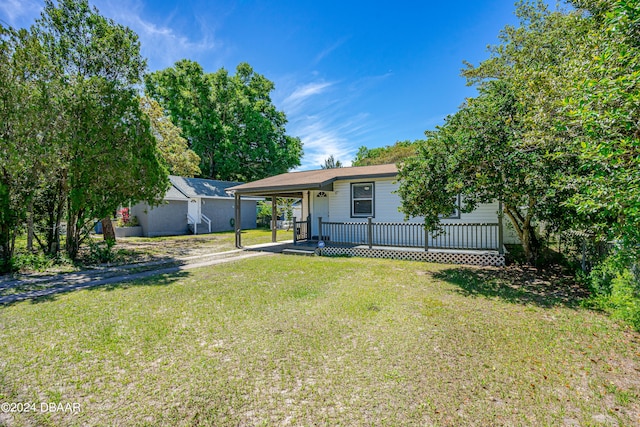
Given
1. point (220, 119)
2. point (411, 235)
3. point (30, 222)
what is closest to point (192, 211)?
point (30, 222)

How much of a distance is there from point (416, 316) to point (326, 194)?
873 centimetres

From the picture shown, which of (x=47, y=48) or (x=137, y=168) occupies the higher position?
(x=47, y=48)

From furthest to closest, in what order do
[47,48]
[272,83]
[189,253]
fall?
1. [272,83]
2. [189,253]
3. [47,48]

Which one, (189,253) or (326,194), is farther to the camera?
(326,194)

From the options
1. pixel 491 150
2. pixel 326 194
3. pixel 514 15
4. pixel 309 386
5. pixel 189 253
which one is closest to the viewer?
pixel 309 386

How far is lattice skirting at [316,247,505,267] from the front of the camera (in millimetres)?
8941

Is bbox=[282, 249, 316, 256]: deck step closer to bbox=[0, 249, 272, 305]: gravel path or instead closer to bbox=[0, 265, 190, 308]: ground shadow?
bbox=[0, 249, 272, 305]: gravel path

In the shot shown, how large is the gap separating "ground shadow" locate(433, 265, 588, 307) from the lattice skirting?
481 millimetres

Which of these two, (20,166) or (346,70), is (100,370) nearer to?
(20,166)

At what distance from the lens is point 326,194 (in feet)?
42.8

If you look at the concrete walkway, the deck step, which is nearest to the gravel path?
the concrete walkway

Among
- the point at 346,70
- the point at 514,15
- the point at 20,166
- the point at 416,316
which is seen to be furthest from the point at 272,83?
the point at 416,316

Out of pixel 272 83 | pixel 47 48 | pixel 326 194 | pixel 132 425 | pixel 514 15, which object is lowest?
pixel 132 425

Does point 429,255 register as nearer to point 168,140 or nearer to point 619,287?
point 619,287
